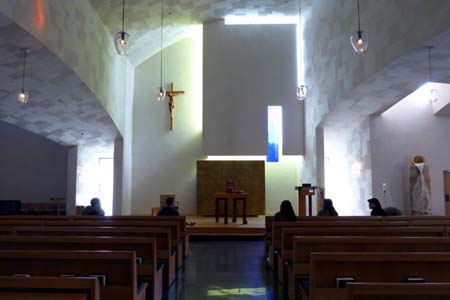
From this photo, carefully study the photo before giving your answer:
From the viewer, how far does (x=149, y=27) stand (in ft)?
32.3

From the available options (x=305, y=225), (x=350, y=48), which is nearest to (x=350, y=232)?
(x=305, y=225)

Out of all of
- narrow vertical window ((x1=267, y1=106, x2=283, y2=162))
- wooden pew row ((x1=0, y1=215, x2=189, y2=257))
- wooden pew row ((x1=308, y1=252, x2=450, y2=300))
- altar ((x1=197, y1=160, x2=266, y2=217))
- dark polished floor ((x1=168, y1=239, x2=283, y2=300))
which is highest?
narrow vertical window ((x1=267, y1=106, x2=283, y2=162))

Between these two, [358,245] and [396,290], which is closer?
[396,290]

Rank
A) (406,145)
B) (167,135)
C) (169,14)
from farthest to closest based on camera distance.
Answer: (167,135) → (169,14) → (406,145)

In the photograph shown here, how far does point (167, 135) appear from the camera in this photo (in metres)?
11.7

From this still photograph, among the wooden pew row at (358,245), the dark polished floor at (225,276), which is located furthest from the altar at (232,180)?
the wooden pew row at (358,245)

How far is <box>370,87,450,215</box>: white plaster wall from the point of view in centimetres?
913

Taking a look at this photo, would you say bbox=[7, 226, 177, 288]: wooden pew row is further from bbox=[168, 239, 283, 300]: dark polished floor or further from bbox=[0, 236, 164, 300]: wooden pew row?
bbox=[0, 236, 164, 300]: wooden pew row

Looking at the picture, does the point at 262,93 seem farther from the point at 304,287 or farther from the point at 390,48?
the point at 304,287

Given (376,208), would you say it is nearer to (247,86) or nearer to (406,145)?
(406,145)

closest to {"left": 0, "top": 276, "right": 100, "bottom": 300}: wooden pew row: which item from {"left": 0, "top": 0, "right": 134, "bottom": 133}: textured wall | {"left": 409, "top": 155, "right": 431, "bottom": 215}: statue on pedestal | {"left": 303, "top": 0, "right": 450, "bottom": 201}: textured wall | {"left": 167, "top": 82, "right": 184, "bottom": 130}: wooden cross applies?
{"left": 0, "top": 0, "right": 134, "bottom": 133}: textured wall

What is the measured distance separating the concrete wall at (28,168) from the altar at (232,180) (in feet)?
12.7

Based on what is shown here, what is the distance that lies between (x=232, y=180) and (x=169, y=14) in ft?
14.8

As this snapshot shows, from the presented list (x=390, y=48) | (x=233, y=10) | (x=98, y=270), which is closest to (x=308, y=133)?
(x=233, y=10)
